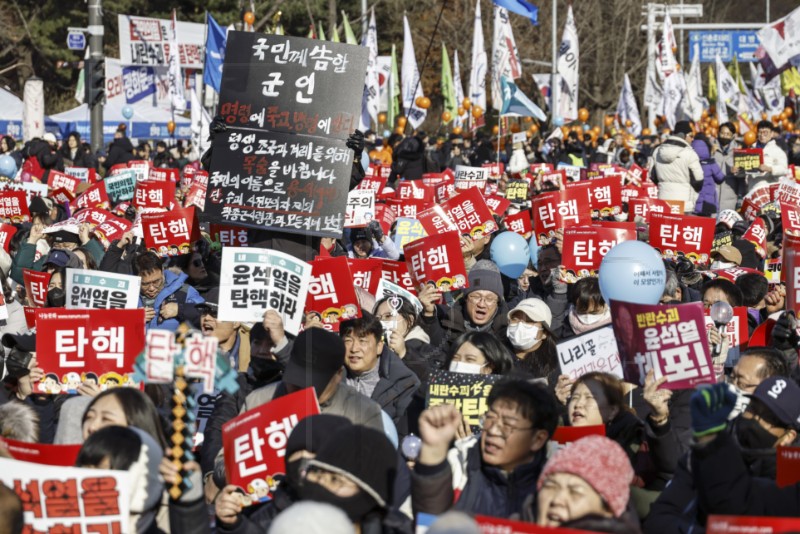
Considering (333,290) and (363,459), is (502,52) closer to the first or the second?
(333,290)

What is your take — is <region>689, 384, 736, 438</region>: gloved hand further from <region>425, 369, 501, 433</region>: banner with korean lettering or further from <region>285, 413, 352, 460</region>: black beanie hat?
<region>425, 369, 501, 433</region>: banner with korean lettering

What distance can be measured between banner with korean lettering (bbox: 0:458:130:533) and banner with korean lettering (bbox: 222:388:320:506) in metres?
0.90

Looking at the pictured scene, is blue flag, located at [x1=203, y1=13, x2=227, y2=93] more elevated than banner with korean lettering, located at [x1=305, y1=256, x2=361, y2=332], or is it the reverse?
blue flag, located at [x1=203, y1=13, x2=227, y2=93]

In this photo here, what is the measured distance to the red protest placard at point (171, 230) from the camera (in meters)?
10.1

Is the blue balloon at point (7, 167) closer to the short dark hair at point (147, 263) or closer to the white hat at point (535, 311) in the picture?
the short dark hair at point (147, 263)

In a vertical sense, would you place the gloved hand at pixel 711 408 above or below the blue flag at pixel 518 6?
below

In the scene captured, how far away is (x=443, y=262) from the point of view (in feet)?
29.5

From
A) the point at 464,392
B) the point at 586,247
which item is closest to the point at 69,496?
the point at 464,392

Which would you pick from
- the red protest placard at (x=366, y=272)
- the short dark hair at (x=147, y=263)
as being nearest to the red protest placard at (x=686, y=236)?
the red protest placard at (x=366, y=272)

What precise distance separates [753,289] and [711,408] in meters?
4.56

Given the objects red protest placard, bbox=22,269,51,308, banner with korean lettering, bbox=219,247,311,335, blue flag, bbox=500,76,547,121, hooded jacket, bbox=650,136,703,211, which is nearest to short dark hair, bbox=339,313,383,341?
banner with korean lettering, bbox=219,247,311,335

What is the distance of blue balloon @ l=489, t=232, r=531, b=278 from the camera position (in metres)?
10.2

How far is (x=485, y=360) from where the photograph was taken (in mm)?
6082

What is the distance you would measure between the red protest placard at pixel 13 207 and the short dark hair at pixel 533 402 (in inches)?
392
